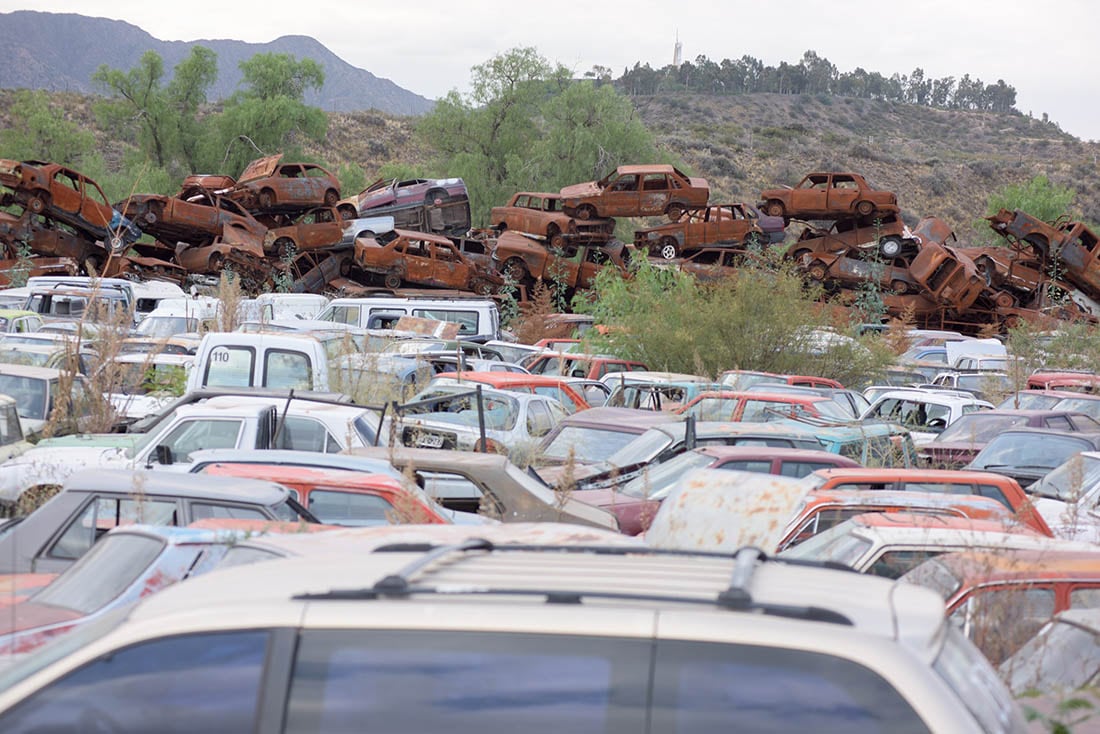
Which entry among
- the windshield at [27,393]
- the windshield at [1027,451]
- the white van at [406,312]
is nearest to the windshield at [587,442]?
the windshield at [1027,451]

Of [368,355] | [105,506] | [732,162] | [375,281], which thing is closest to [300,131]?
[375,281]

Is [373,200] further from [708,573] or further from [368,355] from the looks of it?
[708,573]

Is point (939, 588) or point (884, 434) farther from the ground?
point (939, 588)

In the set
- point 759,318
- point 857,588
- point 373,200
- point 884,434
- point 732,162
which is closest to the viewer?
point 857,588

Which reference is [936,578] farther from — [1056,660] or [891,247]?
[891,247]

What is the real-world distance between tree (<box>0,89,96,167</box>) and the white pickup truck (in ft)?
154

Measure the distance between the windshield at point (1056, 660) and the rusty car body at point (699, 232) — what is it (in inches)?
1255

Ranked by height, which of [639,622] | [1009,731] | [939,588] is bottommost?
[939,588]

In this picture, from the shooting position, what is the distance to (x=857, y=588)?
125 inches

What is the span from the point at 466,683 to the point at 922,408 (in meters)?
16.2

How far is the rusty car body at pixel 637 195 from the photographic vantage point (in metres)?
36.6

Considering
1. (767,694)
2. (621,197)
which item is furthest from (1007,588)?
(621,197)

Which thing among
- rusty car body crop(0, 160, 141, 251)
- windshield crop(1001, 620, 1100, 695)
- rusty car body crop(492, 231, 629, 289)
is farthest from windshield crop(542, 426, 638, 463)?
rusty car body crop(492, 231, 629, 289)

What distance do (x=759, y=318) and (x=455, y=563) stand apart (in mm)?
18435
